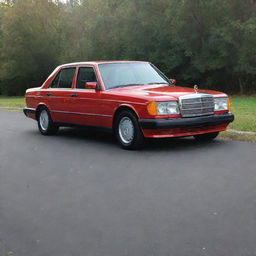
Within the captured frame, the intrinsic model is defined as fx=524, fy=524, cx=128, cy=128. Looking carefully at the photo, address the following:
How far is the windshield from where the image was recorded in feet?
33.8

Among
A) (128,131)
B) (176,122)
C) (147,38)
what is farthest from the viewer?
(147,38)

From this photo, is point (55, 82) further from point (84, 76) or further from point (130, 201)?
point (130, 201)

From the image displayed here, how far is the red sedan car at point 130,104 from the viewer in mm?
9016

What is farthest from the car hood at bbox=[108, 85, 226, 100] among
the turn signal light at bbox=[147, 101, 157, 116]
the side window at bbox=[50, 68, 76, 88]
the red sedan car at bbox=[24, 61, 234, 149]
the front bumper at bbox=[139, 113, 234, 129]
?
the side window at bbox=[50, 68, 76, 88]

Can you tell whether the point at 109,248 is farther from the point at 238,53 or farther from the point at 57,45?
the point at 57,45

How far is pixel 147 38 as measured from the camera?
38.0 metres

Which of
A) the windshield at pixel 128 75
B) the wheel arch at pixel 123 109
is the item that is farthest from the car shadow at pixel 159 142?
the windshield at pixel 128 75

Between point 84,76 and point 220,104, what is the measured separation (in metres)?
2.91

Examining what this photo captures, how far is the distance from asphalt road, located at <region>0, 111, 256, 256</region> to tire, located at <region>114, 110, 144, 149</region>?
0.21 meters

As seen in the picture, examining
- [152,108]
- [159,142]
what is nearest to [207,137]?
[159,142]

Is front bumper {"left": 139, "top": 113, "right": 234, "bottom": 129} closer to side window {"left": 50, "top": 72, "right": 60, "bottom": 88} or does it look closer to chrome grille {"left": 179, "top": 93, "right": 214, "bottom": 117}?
chrome grille {"left": 179, "top": 93, "right": 214, "bottom": 117}

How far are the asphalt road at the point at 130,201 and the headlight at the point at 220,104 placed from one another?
0.68 metres

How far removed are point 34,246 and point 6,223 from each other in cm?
81

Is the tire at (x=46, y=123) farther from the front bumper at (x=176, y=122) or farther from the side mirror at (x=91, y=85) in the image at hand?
the front bumper at (x=176, y=122)
